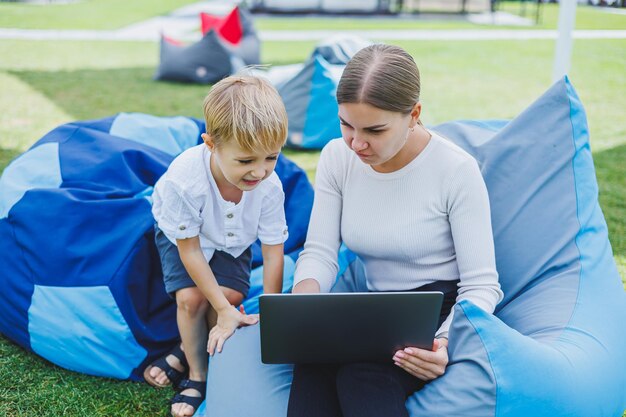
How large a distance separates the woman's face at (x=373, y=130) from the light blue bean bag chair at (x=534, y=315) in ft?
1.60

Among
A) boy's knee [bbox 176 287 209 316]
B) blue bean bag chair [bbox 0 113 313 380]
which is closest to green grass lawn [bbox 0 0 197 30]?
blue bean bag chair [bbox 0 113 313 380]

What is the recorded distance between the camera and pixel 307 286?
212 cm

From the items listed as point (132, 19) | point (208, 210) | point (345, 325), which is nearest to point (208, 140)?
point (208, 210)

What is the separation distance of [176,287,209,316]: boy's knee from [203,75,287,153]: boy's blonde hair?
537mm

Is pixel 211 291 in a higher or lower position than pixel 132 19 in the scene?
higher

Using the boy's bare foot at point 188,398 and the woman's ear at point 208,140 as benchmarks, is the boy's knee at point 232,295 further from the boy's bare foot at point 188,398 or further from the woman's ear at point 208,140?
the woman's ear at point 208,140

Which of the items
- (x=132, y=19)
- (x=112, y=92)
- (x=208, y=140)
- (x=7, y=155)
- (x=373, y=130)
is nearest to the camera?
(x=373, y=130)

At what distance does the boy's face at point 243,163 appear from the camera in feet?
6.52

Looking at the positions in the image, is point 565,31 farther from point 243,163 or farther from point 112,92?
point 112,92

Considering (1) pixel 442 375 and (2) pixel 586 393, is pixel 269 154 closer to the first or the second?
(1) pixel 442 375

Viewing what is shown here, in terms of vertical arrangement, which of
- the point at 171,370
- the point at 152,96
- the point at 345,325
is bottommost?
the point at 152,96

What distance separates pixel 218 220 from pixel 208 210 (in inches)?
3.1

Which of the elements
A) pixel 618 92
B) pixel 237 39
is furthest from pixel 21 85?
pixel 618 92

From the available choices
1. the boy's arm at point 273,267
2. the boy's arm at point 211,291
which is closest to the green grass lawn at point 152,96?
the boy's arm at point 211,291
